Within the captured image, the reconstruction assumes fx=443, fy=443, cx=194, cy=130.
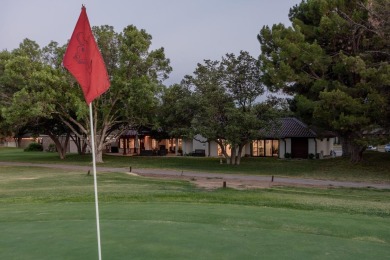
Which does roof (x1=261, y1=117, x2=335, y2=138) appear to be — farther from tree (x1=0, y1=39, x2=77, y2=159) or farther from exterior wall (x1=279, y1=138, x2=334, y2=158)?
tree (x1=0, y1=39, x2=77, y2=159)

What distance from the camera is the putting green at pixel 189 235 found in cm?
655

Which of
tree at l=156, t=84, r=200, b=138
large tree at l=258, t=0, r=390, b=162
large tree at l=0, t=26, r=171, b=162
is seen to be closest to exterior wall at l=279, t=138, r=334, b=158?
large tree at l=258, t=0, r=390, b=162

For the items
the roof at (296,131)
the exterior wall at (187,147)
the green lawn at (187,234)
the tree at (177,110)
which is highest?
the tree at (177,110)

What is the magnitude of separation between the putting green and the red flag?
8.14ft

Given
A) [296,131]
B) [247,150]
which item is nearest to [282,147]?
[296,131]

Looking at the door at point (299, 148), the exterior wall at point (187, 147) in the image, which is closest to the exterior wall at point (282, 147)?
the door at point (299, 148)

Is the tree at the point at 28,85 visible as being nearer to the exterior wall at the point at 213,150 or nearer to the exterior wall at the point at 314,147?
the exterior wall at the point at 213,150

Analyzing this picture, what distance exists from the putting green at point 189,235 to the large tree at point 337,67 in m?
22.3

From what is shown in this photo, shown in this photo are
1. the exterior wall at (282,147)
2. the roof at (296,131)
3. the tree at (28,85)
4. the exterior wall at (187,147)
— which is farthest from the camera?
the exterior wall at (187,147)

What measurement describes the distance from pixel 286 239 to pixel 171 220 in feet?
9.73

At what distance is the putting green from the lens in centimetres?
655

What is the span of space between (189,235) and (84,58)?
3.66 metres

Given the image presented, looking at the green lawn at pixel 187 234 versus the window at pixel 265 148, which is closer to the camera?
the green lawn at pixel 187 234

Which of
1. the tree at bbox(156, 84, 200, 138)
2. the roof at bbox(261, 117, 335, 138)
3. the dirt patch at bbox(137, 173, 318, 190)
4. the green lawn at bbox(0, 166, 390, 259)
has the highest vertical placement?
the tree at bbox(156, 84, 200, 138)
